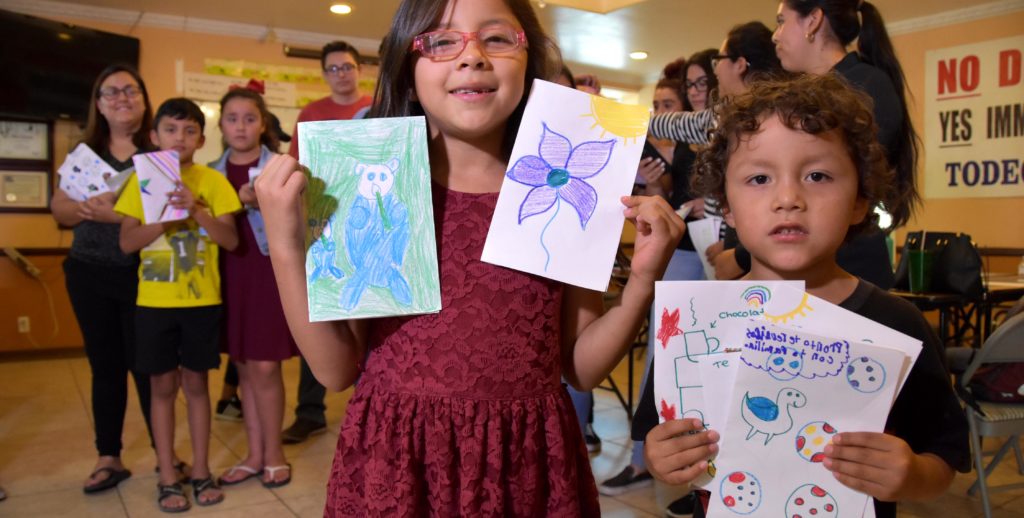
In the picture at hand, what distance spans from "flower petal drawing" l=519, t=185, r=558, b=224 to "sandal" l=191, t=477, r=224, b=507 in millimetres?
2094

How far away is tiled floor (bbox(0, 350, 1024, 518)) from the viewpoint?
2.55 m

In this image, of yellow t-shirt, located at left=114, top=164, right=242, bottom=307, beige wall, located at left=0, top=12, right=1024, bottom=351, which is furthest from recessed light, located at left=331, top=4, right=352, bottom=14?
yellow t-shirt, located at left=114, top=164, right=242, bottom=307

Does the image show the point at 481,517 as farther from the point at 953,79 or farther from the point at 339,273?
the point at 953,79

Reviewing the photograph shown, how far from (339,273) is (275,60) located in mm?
6235

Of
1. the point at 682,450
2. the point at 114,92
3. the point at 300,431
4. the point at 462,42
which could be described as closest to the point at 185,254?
the point at 114,92

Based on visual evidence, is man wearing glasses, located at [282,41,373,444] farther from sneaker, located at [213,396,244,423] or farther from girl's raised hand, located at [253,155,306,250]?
girl's raised hand, located at [253,155,306,250]

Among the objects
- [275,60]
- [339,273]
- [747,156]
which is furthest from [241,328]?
[275,60]

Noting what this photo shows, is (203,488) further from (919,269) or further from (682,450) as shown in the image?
(919,269)

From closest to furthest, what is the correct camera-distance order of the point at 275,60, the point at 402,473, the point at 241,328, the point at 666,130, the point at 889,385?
the point at 889,385 → the point at 402,473 → the point at 666,130 → the point at 241,328 → the point at 275,60

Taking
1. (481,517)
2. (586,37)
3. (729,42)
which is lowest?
(481,517)

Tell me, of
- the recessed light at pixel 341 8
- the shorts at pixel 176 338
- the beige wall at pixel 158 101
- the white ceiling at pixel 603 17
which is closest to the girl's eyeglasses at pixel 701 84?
the shorts at pixel 176 338

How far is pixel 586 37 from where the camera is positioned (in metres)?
6.75

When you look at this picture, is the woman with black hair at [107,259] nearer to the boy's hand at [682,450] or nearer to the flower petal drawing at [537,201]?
the flower petal drawing at [537,201]

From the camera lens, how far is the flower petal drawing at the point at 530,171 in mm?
1014
